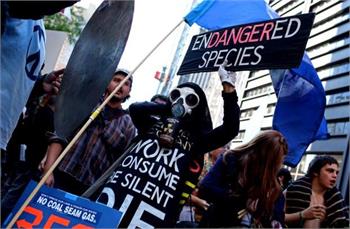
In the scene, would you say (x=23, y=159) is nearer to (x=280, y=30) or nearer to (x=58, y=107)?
(x=58, y=107)

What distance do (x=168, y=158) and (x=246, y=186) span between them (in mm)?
468

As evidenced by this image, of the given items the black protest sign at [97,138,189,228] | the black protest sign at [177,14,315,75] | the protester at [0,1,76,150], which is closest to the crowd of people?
the black protest sign at [97,138,189,228]

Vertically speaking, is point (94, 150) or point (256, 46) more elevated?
point (256, 46)

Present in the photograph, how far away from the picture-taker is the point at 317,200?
2.88 meters

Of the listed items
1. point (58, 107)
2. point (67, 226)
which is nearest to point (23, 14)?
point (58, 107)

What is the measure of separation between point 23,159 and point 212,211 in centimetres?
122

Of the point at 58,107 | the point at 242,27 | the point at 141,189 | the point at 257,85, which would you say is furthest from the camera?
the point at 257,85

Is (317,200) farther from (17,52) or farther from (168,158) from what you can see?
(17,52)

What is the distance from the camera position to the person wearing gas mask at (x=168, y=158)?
197 centimetres

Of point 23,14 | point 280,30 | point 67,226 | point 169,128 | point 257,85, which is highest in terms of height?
point 257,85

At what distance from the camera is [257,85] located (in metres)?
15.9

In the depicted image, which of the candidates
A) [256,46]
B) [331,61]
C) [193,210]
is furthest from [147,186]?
[331,61]

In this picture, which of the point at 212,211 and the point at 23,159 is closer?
the point at 212,211

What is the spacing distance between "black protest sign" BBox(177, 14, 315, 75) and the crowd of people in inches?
5.6
